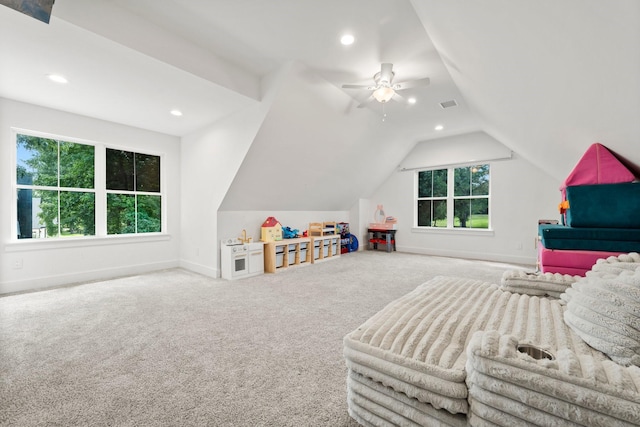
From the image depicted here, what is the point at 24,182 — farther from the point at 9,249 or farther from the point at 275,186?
the point at 275,186

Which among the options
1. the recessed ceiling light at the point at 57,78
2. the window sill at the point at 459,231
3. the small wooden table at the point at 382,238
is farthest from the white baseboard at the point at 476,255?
the recessed ceiling light at the point at 57,78

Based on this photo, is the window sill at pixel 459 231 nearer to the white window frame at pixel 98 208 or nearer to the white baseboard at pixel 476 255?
the white baseboard at pixel 476 255

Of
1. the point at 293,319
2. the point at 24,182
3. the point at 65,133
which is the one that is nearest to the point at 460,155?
the point at 293,319

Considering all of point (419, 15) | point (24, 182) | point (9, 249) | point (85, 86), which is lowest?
point (9, 249)

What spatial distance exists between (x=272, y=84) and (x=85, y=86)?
2.07 metres

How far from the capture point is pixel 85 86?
2998 millimetres

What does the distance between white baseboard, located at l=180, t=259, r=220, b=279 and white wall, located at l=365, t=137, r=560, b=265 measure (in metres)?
4.63

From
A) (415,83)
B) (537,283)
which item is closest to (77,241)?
(415,83)

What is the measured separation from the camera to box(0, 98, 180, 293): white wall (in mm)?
3369

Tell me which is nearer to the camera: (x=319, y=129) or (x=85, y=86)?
(x=85, y=86)

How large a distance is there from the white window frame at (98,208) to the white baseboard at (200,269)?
586mm

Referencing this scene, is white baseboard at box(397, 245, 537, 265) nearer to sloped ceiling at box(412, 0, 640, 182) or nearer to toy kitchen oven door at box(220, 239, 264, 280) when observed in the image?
sloped ceiling at box(412, 0, 640, 182)

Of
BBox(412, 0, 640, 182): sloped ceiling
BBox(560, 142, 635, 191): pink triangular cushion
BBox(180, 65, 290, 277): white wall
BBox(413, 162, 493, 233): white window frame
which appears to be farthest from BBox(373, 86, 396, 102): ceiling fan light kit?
BBox(413, 162, 493, 233): white window frame

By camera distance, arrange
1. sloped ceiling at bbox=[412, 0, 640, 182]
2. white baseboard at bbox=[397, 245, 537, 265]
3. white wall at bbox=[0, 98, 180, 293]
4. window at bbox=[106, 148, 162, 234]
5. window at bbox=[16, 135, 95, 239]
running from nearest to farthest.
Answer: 1. sloped ceiling at bbox=[412, 0, 640, 182]
2. white wall at bbox=[0, 98, 180, 293]
3. window at bbox=[16, 135, 95, 239]
4. window at bbox=[106, 148, 162, 234]
5. white baseboard at bbox=[397, 245, 537, 265]
